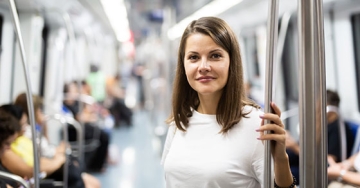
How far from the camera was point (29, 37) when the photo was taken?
413 centimetres

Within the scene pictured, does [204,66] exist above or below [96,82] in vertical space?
below

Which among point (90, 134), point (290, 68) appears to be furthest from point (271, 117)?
point (290, 68)

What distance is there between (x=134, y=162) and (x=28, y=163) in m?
3.39

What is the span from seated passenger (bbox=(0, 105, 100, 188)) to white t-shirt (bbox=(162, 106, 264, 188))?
1529 mm

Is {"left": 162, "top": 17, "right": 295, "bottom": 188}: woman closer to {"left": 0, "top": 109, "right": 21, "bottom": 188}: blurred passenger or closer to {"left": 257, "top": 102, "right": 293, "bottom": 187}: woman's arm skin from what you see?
{"left": 257, "top": 102, "right": 293, "bottom": 187}: woman's arm skin

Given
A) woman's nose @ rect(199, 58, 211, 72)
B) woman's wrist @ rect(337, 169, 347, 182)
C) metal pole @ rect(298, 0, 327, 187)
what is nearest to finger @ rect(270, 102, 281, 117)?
metal pole @ rect(298, 0, 327, 187)

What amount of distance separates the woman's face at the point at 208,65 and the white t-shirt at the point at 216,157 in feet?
0.42

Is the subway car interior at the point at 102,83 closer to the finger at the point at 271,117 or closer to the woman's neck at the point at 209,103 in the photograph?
the finger at the point at 271,117

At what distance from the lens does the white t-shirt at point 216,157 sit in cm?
114

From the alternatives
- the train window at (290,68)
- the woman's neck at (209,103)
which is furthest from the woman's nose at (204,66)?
the train window at (290,68)

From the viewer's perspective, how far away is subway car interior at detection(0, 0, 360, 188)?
2.59 meters

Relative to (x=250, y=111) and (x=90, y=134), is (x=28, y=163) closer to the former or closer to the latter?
(x=250, y=111)

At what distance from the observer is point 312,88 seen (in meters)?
0.92

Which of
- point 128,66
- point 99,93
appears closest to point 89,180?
point 99,93
